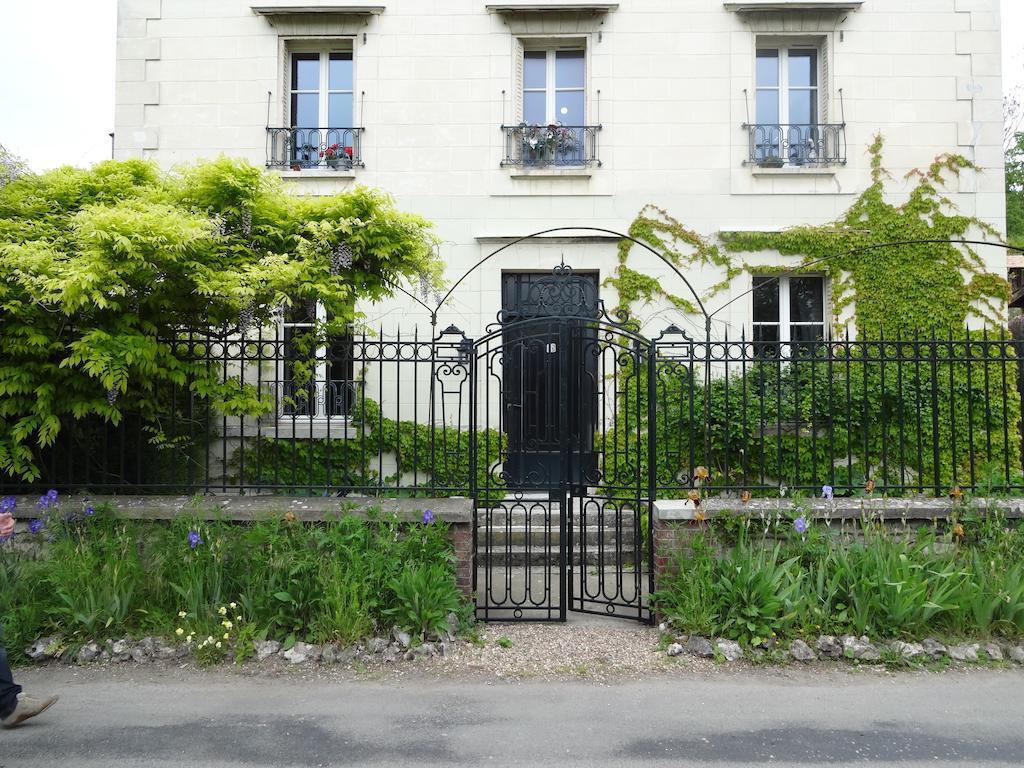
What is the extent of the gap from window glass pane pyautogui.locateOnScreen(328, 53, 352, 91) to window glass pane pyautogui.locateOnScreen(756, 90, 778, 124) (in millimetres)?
5748

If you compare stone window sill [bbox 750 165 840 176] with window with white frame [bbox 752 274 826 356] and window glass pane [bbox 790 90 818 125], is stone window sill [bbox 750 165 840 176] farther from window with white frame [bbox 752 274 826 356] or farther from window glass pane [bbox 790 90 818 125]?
window with white frame [bbox 752 274 826 356]

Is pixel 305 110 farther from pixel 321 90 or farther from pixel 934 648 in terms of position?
pixel 934 648

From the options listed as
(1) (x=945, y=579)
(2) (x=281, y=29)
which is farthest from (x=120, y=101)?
(1) (x=945, y=579)

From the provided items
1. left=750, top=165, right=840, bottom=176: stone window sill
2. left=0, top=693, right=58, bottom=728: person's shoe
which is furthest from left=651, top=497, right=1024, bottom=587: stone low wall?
left=750, top=165, right=840, bottom=176: stone window sill

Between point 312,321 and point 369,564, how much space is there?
221cm

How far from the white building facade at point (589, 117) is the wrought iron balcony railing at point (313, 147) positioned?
28mm

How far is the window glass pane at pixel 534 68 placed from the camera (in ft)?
31.7

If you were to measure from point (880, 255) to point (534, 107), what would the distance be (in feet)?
16.6

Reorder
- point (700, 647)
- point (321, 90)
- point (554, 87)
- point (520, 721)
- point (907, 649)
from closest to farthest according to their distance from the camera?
point (520, 721) → point (907, 649) → point (700, 647) → point (554, 87) → point (321, 90)

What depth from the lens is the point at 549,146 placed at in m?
9.36

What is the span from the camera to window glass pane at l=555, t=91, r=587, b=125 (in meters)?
9.53

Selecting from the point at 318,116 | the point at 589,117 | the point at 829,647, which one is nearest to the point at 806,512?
the point at 829,647

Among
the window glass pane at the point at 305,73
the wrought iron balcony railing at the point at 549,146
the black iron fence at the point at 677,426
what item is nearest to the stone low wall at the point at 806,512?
the black iron fence at the point at 677,426

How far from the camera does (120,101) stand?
30.9ft
